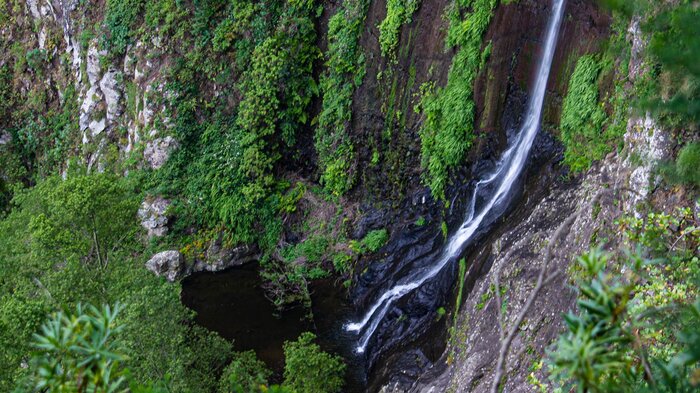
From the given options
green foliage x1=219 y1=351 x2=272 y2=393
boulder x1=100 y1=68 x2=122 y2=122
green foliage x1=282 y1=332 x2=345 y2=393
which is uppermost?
boulder x1=100 y1=68 x2=122 y2=122

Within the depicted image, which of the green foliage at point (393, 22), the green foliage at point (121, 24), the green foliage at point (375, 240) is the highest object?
the green foliage at point (121, 24)

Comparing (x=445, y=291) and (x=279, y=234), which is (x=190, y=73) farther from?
(x=445, y=291)

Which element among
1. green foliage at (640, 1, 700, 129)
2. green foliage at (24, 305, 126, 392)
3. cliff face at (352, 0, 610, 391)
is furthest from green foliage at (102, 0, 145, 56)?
green foliage at (640, 1, 700, 129)

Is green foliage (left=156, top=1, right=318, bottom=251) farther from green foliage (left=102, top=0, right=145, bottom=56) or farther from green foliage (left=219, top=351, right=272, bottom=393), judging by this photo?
green foliage (left=219, top=351, right=272, bottom=393)

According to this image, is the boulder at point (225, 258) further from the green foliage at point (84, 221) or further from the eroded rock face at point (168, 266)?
the green foliage at point (84, 221)

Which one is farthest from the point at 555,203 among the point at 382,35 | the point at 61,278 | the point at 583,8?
the point at 61,278

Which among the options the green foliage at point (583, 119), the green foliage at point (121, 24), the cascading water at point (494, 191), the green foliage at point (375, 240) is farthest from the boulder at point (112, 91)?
the green foliage at point (583, 119)
